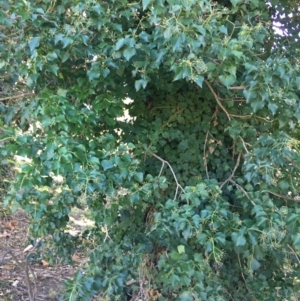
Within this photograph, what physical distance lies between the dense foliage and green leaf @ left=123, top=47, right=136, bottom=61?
0.01 metres

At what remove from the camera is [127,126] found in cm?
312

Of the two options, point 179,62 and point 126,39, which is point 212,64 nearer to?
point 179,62

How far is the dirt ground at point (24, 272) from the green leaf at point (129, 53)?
2.04 metres

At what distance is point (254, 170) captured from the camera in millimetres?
2514

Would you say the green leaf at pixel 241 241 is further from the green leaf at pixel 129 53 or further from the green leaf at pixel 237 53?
the green leaf at pixel 129 53

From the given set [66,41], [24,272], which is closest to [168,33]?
[66,41]

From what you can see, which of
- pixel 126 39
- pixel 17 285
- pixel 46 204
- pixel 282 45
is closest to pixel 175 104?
pixel 282 45

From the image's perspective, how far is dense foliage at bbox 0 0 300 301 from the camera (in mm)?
2154

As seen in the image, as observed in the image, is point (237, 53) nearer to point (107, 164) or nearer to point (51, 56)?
point (107, 164)

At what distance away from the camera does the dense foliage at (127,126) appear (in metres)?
2.15

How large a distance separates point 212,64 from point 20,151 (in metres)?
1.00

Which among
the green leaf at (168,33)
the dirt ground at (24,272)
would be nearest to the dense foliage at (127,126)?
the green leaf at (168,33)

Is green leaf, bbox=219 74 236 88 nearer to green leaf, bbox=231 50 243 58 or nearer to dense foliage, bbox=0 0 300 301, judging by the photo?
dense foliage, bbox=0 0 300 301

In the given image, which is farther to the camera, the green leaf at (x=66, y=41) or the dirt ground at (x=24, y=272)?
the dirt ground at (x=24, y=272)
